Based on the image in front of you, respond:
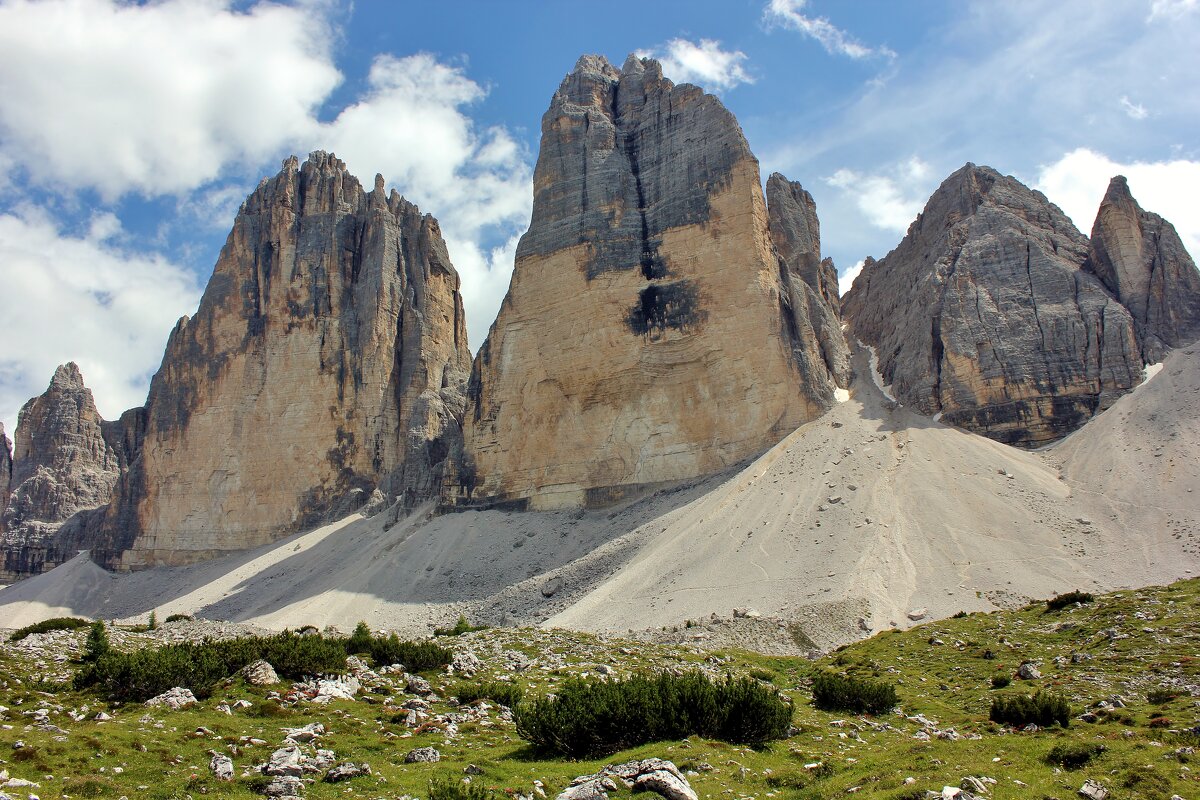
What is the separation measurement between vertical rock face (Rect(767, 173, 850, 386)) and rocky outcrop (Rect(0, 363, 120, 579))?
7741cm

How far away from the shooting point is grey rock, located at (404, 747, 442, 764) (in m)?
12.0

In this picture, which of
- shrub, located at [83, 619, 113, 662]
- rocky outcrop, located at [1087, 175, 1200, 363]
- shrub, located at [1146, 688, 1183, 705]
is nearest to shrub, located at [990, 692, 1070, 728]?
shrub, located at [1146, 688, 1183, 705]

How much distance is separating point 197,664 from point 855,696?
1319cm

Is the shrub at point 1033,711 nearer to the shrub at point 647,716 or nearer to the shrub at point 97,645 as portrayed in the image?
the shrub at point 647,716

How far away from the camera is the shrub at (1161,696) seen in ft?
46.9

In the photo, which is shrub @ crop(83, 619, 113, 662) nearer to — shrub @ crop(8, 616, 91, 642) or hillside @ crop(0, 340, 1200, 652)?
shrub @ crop(8, 616, 91, 642)

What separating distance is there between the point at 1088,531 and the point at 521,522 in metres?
33.3

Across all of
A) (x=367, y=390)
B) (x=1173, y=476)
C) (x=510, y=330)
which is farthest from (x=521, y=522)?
(x=1173, y=476)

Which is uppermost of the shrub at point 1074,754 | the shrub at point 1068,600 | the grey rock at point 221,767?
the grey rock at point 221,767

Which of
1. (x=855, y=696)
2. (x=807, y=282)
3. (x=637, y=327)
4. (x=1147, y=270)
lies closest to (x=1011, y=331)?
(x=1147, y=270)

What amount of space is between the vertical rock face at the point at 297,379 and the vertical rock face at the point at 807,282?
3085 centimetres

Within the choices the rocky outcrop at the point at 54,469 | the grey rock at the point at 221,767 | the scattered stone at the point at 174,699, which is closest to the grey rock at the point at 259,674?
the scattered stone at the point at 174,699

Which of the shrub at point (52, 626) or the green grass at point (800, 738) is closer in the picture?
the green grass at point (800, 738)

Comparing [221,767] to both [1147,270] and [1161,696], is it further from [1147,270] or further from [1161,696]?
[1147,270]
